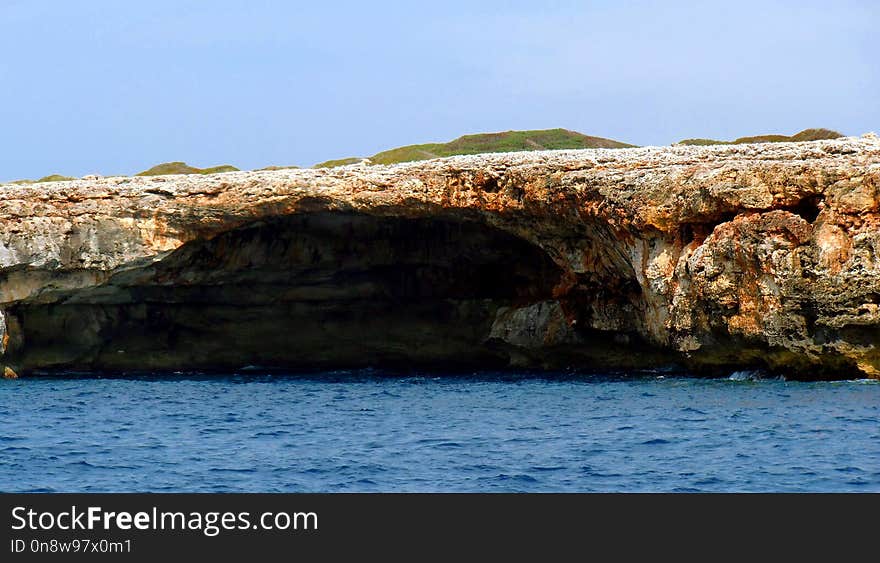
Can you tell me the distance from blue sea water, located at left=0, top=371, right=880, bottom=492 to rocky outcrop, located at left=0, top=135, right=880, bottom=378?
2.71 m

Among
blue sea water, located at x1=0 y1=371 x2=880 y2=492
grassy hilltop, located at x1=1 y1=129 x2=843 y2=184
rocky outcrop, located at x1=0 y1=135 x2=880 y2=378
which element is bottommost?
blue sea water, located at x1=0 y1=371 x2=880 y2=492

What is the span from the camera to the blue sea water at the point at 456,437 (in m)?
23.0

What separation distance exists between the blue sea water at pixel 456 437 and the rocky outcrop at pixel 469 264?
2705 mm

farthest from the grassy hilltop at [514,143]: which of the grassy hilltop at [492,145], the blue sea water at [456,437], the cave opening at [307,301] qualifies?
the blue sea water at [456,437]

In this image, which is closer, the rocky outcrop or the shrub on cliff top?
the rocky outcrop

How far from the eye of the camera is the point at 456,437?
2861 cm

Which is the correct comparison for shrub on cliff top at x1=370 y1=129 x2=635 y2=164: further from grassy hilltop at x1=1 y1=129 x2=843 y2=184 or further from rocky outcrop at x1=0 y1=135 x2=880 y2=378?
rocky outcrop at x1=0 y1=135 x2=880 y2=378

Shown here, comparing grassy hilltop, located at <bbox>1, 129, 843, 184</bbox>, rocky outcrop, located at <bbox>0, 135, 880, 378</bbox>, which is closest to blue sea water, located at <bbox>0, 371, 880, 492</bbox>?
rocky outcrop, located at <bbox>0, 135, 880, 378</bbox>

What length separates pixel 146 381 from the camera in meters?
47.9

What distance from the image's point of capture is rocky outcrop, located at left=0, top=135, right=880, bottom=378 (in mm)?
37688

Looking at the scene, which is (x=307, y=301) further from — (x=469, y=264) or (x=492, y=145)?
(x=492, y=145)

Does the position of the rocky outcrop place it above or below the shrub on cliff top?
below

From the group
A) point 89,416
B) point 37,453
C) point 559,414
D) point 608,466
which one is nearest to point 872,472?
point 608,466
